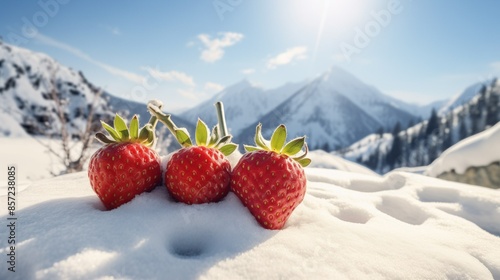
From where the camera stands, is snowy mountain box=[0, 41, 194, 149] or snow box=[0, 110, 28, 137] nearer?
snow box=[0, 110, 28, 137]

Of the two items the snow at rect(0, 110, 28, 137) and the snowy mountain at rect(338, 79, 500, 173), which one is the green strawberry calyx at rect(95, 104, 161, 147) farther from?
the snowy mountain at rect(338, 79, 500, 173)

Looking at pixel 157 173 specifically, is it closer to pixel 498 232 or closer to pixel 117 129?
pixel 117 129

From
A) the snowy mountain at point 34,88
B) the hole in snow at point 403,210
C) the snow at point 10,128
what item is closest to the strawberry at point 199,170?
the hole in snow at point 403,210

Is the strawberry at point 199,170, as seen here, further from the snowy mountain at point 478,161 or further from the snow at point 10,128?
the snow at point 10,128

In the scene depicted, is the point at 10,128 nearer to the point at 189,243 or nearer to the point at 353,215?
the point at 189,243

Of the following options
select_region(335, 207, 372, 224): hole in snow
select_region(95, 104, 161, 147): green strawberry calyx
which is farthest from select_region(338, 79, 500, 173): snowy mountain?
select_region(95, 104, 161, 147): green strawberry calyx

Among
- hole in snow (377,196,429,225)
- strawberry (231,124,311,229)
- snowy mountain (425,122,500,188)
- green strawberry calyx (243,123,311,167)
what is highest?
green strawberry calyx (243,123,311,167)

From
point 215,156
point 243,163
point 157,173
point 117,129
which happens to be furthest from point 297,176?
point 117,129
